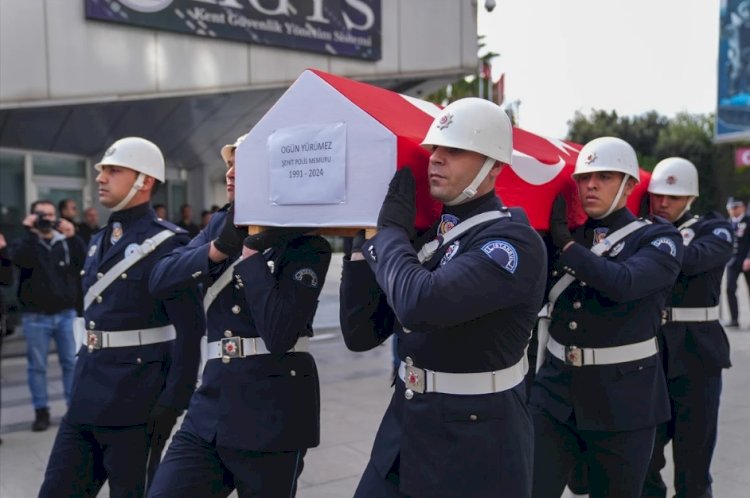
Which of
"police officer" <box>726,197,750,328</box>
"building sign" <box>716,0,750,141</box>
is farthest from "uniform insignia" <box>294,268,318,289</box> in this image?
"building sign" <box>716,0,750,141</box>

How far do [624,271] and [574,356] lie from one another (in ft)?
1.52

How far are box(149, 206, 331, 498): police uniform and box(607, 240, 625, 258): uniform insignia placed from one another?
1301mm

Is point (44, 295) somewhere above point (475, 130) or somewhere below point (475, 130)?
below

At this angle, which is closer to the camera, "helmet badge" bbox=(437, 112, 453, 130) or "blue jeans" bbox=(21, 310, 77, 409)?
"helmet badge" bbox=(437, 112, 453, 130)

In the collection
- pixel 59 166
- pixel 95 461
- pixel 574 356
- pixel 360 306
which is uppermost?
pixel 59 166

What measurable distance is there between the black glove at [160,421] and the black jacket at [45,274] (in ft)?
11.2

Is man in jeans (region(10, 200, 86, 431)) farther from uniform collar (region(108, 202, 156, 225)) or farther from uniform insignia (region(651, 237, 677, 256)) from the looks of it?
uniform insignia (region(651, 237, 677, 256))

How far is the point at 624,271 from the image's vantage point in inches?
112

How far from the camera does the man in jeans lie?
5.87 metres

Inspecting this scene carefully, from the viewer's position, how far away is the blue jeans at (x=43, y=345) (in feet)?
19.1

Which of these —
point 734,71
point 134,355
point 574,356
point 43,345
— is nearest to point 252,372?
point 134,355

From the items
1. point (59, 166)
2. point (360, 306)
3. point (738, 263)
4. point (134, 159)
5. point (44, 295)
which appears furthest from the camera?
point (59, 166)

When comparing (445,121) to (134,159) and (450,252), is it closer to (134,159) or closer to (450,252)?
(450,252)

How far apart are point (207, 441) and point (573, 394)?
1.55m
